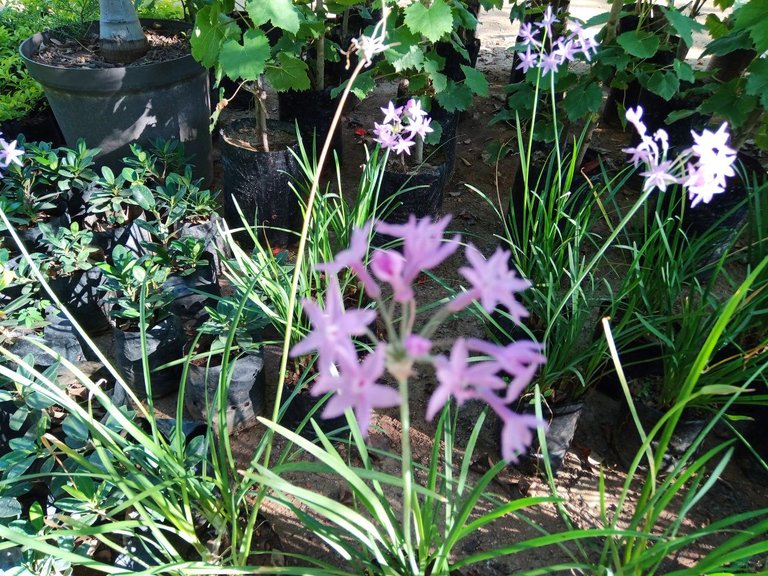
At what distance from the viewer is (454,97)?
7.46 feet

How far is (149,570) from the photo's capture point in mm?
890

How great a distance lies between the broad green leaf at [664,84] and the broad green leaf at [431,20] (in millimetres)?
804

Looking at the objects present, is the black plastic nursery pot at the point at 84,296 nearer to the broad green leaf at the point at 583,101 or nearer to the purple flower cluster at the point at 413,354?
the purple flower cluster at the point at 413,354

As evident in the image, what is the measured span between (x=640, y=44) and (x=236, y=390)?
184 cm

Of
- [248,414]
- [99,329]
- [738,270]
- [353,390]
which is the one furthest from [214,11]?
[738,270]

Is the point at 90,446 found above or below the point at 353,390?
below

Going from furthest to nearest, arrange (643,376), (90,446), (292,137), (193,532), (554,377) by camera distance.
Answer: (292,137) → (643,376) → (554,377) → (90,446) → (193,532)

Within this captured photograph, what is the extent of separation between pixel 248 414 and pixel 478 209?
5.17ft

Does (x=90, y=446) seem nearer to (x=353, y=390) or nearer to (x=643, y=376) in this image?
(x=353, y=390)

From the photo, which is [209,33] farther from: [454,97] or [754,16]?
[754,16]

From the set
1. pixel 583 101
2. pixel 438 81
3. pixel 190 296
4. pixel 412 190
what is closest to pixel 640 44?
Answer: pixel 583 101

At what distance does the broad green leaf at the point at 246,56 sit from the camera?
6.44ft

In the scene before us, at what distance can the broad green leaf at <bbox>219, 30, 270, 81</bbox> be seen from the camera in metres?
1.96

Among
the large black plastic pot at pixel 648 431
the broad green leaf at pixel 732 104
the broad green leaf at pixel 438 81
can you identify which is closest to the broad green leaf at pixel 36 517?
the large black plastic pot at pixel 648 431
